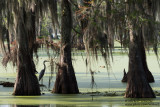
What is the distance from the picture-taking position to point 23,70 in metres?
14.0

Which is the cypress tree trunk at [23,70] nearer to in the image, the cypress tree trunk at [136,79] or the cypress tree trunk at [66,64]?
the cypress tree trunk at [66,64]

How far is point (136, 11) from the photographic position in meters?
12.4

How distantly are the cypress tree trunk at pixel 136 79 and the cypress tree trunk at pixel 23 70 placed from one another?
2.66m

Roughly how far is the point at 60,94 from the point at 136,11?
3.45 m

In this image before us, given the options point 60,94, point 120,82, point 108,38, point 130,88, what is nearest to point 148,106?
point 130,88

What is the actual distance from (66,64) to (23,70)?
1.28 m

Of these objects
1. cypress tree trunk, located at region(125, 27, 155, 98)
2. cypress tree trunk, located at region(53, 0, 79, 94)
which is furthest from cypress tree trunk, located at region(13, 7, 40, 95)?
cypress tree trunk, located at region(125, 27, 155, 98)

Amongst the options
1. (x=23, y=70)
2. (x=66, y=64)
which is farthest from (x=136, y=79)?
(x=23, y=70)

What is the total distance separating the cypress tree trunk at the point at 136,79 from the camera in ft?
42.6

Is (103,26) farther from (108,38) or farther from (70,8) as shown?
(70,8)

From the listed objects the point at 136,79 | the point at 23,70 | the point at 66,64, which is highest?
the point at 66,64

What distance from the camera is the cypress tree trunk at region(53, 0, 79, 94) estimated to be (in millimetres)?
14296

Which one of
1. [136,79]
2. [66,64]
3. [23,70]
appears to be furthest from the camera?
[66,64]

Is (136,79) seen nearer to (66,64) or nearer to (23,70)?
(66,64)
